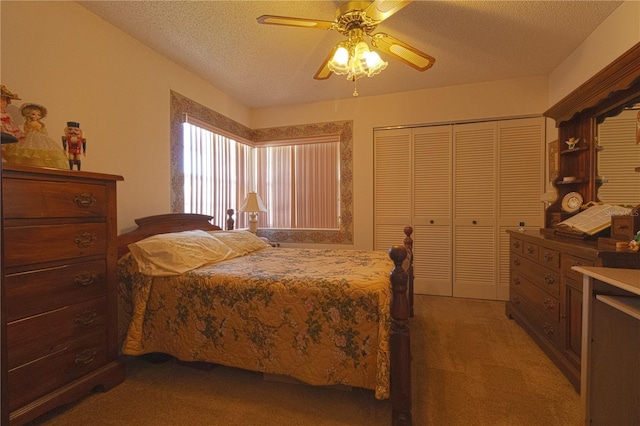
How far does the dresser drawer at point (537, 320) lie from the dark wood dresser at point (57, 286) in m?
2.91

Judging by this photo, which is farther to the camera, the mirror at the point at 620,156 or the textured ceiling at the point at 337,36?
the textured ceiling at the point at 337,36

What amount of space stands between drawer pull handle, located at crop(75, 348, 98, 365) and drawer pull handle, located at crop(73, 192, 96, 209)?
2.66 feet

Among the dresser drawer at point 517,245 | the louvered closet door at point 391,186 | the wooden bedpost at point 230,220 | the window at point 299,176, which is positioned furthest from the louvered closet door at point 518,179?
the wooden bedpost at point 230,220

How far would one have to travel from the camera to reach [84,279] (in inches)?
63.1

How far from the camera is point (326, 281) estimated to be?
1633 millimetres

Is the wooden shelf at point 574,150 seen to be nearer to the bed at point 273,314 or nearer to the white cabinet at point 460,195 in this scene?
the white cabinet at point 460,195

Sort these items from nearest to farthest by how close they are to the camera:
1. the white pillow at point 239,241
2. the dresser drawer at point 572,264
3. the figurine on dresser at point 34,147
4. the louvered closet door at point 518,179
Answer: the figurine on dresser at point 34,147
the dresser drawer at point 572,264
the white pillow at point 239,241
the louvered closet door at point 518,179

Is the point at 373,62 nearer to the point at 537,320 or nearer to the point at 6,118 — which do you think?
the point at 6,118

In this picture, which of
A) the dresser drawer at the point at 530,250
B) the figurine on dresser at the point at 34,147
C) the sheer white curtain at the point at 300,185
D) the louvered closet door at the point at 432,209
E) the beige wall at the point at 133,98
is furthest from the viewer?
the sheer white curtain at the point at 300,185

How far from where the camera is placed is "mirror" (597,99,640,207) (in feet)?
6.31

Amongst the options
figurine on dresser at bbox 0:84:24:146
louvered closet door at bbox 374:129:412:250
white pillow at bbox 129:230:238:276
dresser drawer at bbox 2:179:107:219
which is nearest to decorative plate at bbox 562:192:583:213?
louvered closet door at bbox 374:129:412:250

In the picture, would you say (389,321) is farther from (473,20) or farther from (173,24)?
(173,24)

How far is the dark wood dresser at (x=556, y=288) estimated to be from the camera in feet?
5.57

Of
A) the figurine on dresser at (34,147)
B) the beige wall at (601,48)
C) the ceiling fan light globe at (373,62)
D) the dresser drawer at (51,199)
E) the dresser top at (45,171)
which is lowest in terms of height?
the dresser drawer at (51,199)
